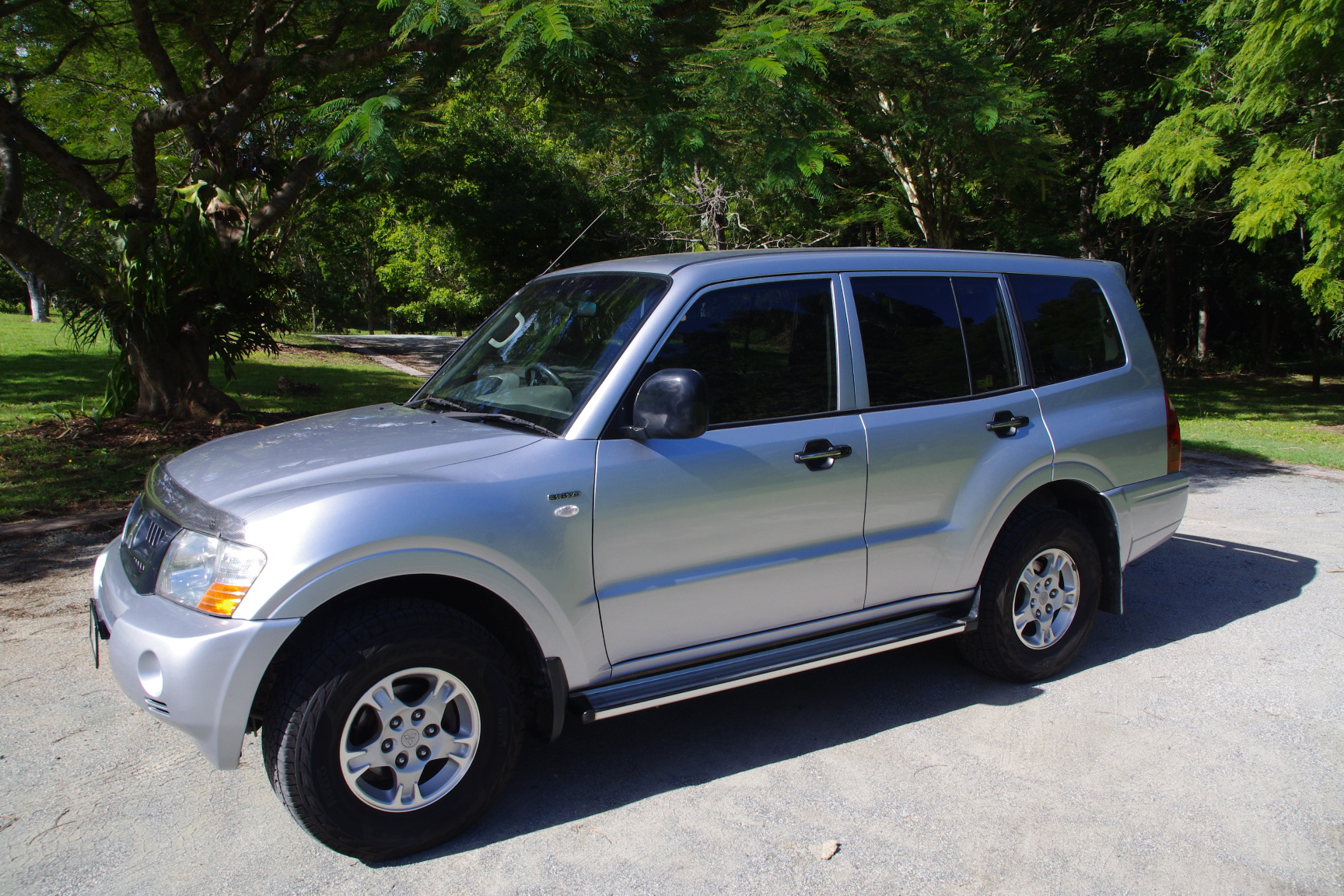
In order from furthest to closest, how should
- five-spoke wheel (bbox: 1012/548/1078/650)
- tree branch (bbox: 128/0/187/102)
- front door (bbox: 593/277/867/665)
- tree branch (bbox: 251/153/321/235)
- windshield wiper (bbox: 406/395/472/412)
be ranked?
tree branch (bbox: 251/153/321/235) → tree branch (bbox: 128/0/187/102) → five-spoke wheel (bbox: 1012/548/1078/650) → windshield wiper (bbox: 406/395/472/412) → front door (bbox: 593/277/867/665)

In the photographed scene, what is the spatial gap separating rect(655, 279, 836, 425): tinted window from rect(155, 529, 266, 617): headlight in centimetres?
156

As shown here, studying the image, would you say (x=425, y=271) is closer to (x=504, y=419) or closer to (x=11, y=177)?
(x=11, y=177)

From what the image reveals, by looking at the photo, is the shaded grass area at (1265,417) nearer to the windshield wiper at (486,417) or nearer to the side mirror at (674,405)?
the side mirror at (674,405)

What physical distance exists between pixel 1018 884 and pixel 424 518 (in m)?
2.17

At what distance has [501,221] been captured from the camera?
22.6 metres

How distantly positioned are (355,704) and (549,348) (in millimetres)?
1603

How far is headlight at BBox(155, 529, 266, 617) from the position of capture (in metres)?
2.98

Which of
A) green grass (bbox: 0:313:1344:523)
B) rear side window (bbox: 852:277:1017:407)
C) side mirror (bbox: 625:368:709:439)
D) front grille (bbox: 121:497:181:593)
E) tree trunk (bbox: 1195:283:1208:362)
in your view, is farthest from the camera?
tree trunk (bbox: 1195:283:1208:362)

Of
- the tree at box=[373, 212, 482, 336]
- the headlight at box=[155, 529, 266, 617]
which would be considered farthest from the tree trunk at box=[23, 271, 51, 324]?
the headlight at box=[155, 529, 266, 617]

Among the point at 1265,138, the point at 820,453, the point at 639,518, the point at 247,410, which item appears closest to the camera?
the point at 639,518

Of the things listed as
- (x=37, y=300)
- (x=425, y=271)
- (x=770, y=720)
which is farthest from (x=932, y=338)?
(x=37, y=300)

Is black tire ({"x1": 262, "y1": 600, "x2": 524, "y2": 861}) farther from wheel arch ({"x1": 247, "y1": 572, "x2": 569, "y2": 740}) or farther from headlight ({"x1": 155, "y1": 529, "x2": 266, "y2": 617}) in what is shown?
headlight ({"x1": 155, "y1": 529, "x2": 266, "y2": 617})

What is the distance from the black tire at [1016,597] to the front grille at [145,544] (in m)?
3.28

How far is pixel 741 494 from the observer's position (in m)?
3.70
